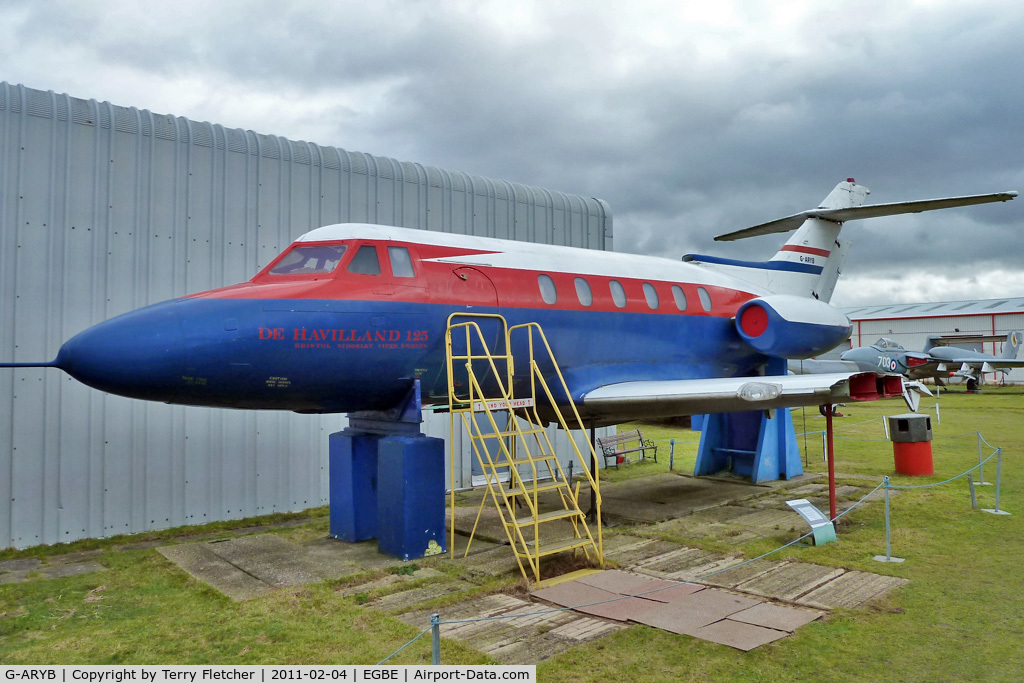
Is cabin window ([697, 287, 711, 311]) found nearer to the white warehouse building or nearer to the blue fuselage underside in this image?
the blue fuselage underside

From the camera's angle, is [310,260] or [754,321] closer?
[310,260]

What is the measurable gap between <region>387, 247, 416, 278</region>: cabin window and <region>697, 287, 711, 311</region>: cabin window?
5.70 meters

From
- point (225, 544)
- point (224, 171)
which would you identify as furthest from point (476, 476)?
point (224, 171)

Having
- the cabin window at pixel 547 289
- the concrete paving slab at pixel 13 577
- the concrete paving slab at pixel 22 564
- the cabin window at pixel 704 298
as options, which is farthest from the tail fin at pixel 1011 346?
the concrete paving slab at pixel 13 577

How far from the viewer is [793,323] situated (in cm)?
1214

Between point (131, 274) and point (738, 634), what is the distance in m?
9.78

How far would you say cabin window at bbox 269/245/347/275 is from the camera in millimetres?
8148

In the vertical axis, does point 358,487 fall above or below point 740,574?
above

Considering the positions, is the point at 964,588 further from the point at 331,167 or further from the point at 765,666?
the point at 331,167

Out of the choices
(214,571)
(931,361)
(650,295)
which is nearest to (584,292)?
(650,295)

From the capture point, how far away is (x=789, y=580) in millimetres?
7320

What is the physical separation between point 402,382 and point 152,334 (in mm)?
2857

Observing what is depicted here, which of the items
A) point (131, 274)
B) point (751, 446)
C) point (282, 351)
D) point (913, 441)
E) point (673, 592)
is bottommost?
point (673, 592)

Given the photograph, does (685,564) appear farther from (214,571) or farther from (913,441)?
(913,441)
